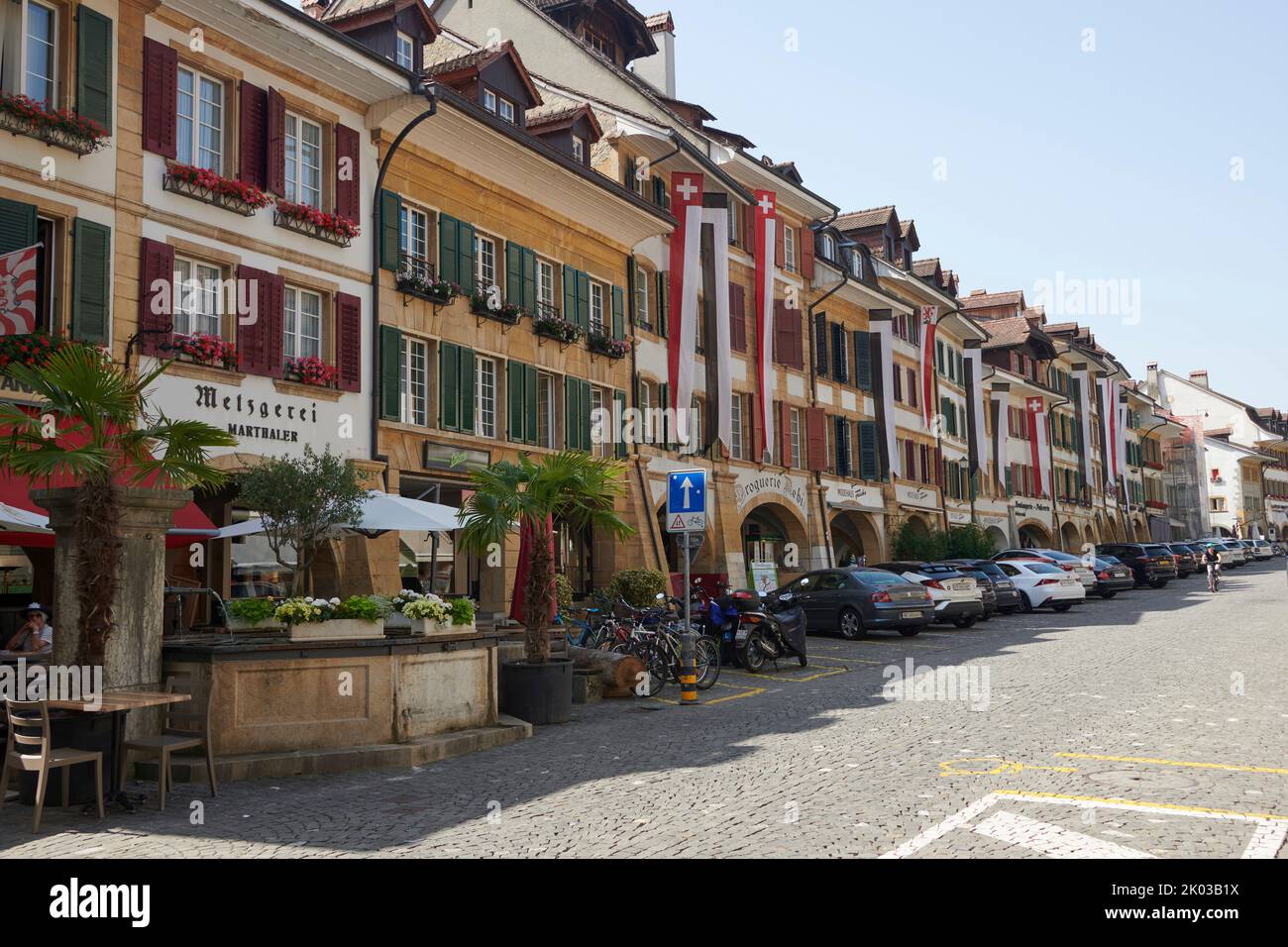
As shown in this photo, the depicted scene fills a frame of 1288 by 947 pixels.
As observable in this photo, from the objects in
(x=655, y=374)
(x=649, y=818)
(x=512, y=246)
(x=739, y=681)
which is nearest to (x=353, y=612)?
(x=649, y=818)

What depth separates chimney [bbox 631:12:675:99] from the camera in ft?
119

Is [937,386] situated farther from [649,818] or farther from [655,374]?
[649,818]

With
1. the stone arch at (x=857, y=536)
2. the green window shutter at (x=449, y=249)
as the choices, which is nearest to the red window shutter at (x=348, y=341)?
the green window shutter at (x=449, y=249)

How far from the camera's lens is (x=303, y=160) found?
19500 mm

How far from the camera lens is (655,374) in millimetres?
29156

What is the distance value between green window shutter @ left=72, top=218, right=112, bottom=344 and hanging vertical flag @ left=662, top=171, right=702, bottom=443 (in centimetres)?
1479

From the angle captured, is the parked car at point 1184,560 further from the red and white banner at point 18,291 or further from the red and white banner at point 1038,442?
the red and white banner at point 18,291

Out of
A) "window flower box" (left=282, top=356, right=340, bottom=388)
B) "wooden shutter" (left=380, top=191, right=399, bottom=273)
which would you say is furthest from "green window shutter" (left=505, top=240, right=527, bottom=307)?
"window flower box" (left=282, top=356, right=340, bottom=388)

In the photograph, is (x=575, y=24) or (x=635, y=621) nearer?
(x=635, y=621)

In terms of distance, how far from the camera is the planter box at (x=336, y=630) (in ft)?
34.9

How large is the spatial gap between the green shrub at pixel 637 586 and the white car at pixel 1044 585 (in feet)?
43.2

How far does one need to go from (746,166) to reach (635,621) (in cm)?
1930

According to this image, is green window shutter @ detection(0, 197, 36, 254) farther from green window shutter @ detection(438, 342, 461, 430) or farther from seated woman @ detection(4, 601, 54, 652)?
green window shutter @ detection(438, 342, 461, 430)
